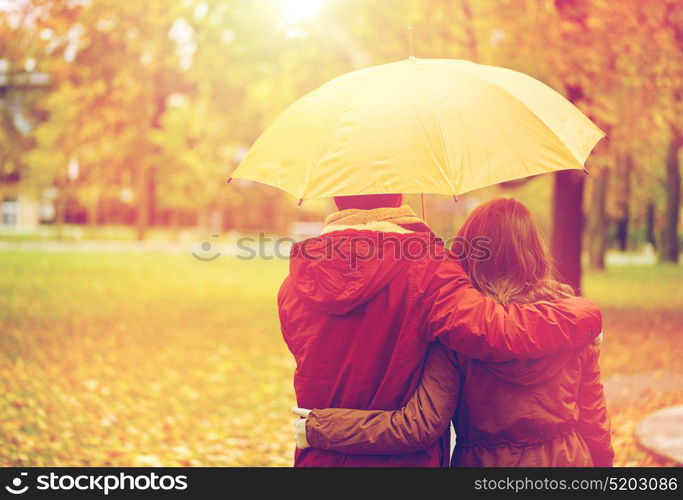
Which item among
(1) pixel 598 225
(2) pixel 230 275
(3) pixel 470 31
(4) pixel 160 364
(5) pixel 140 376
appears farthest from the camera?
(1) pixel 598 225

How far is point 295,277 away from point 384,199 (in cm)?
47

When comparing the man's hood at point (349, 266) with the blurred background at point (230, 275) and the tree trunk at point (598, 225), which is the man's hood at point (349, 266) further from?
the tree trunk at point (598, 225)

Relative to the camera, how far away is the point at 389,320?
256 cm

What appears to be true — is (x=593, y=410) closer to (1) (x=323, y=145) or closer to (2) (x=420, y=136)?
(2) (x=420, y=136)

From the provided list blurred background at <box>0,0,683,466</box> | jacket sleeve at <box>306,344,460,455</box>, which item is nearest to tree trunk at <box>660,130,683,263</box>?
blurred background at <box>0,0,683,466</box>

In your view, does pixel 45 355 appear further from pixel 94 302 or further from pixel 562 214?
pixel 562 214

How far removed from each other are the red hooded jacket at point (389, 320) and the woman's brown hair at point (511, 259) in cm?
10

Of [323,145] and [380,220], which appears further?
[323,145]

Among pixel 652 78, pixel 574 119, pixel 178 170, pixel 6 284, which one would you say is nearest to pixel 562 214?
pixel 652 78

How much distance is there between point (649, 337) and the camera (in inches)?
485

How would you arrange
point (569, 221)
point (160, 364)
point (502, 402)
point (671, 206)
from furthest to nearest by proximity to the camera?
point (671, 206) → point (569, 221) → point (160, 364) → point (502, 402)

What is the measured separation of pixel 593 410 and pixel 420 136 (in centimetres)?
120

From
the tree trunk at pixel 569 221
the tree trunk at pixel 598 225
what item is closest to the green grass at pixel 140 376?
the tree trunk at pixel 569 221

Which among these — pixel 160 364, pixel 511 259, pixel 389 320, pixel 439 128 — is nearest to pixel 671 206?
pixel 160 364
